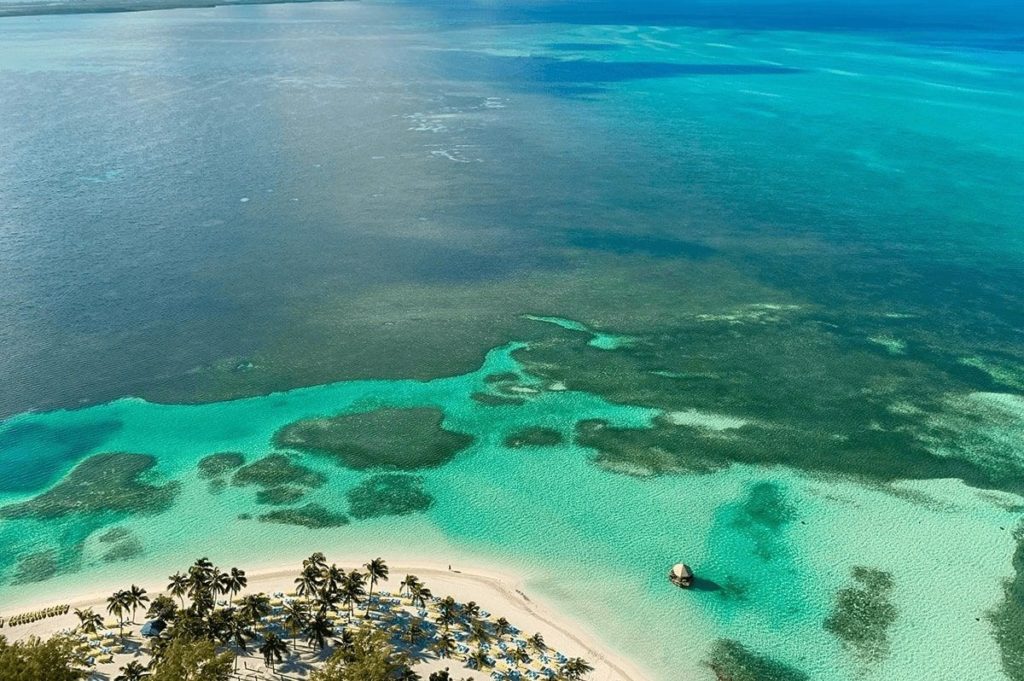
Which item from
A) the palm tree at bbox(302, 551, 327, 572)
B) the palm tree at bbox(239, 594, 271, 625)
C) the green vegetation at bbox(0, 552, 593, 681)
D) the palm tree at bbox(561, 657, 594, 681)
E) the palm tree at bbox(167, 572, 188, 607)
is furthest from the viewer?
the palm tree at bbox(302, 551, 327, 572)

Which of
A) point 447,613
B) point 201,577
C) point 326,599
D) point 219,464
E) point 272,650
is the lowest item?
point 219,464

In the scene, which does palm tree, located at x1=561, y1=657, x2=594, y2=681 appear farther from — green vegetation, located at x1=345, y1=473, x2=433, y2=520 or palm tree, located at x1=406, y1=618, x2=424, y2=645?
green vegetation, located at x1=345, y1=473, x2=433, y2=520

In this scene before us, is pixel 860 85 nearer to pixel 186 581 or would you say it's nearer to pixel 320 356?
pixel 320 356

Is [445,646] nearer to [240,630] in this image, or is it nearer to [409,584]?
[409,584]

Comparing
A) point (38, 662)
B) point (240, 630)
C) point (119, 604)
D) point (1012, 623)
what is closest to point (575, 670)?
point (240, 630)

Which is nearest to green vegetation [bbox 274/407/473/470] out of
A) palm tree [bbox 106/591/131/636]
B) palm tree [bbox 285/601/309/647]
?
palm tree [bbox 285/601/309/647]

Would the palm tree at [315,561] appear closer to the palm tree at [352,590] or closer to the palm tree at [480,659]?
the palm tree at [352,590]

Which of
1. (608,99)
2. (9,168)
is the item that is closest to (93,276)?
(9,168)
